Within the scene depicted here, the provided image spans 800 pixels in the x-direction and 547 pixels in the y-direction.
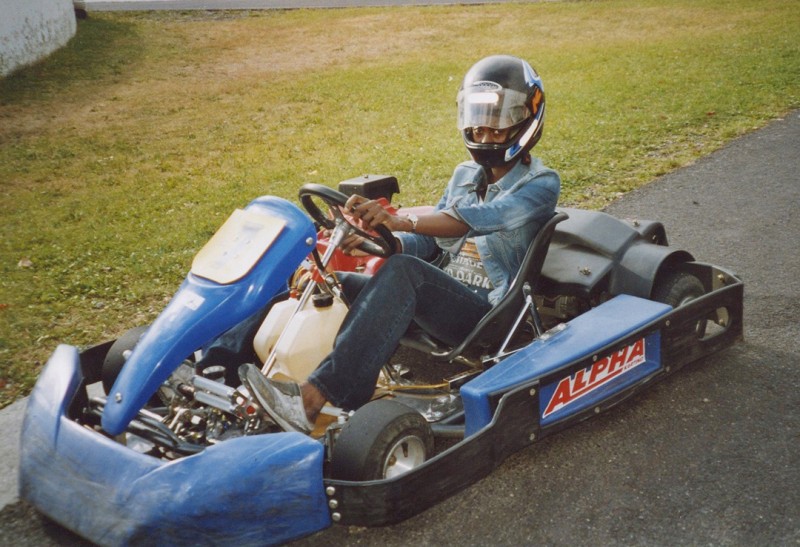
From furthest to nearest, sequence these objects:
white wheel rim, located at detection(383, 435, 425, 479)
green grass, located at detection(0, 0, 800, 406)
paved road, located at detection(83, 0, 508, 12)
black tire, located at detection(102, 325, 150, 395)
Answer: paved road, located at detection(83, 0, 508, 12) < green grass, located at detection(0, 0, 800, 406) < black tire, located at detection(102, 325, 150, 395) < white wheel rim, located at detection(383, 435, 425, 479)

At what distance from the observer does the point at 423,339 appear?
3.20 metres

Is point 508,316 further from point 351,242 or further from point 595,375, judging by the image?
point 351,242

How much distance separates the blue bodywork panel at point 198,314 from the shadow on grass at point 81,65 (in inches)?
Result: 343

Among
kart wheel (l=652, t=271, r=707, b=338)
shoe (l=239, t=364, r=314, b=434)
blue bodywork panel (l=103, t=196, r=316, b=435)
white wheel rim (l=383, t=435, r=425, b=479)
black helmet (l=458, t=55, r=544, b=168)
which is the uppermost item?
black helmet (l=458, t=55, r=544, b=168)

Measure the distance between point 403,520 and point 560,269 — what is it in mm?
→ 1374

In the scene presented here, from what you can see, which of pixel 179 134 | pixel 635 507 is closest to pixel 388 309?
pixel 635 507

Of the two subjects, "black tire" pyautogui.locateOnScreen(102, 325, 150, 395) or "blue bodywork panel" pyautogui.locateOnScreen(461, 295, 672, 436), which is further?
"black tire" pyautogui.locateOnScreen(102, 325, 150, 395)

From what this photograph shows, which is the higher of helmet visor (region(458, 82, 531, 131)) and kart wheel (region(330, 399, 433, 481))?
helmet visor (region(458, 82, 531, 131))

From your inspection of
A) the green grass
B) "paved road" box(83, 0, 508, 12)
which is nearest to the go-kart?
the green grass

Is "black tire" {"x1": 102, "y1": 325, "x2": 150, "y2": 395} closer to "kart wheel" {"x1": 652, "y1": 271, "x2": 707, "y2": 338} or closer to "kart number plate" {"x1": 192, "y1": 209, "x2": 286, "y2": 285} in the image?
A: "kart number plate" {"x1": 192, "y1": 209, "x2": 286, "y2": 285}

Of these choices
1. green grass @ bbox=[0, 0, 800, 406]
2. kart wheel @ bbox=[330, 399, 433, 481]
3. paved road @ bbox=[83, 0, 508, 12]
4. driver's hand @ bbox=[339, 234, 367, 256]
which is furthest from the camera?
paved road @ bbox=[83, 0, 508, 12]

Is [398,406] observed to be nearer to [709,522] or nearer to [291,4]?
[709,522]

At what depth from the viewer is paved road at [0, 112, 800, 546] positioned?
2.63m

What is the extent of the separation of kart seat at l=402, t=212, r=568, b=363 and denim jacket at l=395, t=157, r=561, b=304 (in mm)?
60
